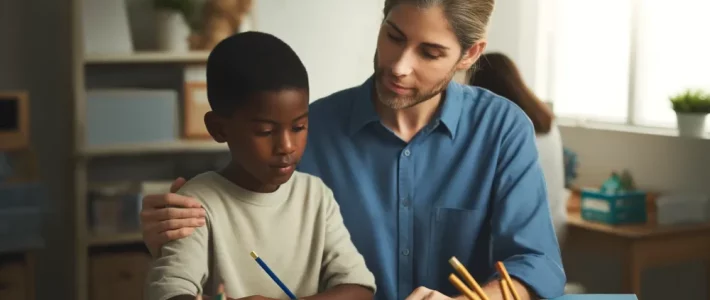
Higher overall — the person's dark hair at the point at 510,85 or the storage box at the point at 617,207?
the person's dark hair at the point at 510,85

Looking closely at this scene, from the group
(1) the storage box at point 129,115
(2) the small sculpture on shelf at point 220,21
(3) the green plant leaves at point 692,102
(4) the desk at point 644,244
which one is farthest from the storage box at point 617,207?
(1) the storage box at point 129,115

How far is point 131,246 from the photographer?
270 cm

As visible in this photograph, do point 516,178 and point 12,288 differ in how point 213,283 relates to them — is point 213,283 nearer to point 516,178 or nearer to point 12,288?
point 516,178

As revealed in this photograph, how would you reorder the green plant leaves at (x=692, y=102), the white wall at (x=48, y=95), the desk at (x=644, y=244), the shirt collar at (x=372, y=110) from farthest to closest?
the white wall at (x=48, y=95) → the green plant leaves at (x=692, y=102) → the desk at (x=644, y=244) → the shirt collar at (x=372, y=110)

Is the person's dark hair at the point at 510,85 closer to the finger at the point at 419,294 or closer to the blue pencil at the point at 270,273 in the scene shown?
the finger at the point at 419,294

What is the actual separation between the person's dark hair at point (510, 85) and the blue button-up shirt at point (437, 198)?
0.51 metres

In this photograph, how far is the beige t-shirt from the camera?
0.87 meters

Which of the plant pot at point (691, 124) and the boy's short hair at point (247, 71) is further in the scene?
the plant pot at point (691, 124)

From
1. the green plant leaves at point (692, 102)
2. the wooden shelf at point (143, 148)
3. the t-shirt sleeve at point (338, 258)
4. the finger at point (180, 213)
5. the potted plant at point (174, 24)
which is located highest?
the potted plant at point (174, 24)

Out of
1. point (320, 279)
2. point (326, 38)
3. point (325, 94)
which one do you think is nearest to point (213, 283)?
point (320, 279)

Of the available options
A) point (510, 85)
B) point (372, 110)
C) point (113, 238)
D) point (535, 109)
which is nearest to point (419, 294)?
point (372, 110)

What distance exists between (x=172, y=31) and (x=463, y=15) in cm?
166

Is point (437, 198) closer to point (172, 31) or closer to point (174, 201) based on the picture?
point (174, 201)

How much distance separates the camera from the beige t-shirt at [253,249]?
87cm
